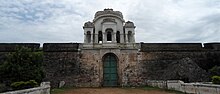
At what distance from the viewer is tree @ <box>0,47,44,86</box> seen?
13.6 m

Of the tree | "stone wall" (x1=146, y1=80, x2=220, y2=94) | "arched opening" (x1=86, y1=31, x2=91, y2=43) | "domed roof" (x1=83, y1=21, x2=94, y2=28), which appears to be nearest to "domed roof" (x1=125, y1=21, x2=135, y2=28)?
"domed roof" (x1=83, y1=21, x2=94, y2=28)

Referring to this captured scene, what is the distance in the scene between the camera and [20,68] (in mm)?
13648

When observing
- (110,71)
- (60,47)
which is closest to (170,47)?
(110,71)

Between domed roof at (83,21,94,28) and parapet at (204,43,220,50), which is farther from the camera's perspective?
parapet at (204,43,220,50)

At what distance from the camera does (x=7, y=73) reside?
45.0 ft

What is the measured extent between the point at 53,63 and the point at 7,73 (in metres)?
7.11

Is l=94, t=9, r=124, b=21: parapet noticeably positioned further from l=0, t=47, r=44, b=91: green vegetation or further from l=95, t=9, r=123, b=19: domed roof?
l=0, t=47, r=44, b=91: green vegetation

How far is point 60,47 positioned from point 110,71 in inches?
207

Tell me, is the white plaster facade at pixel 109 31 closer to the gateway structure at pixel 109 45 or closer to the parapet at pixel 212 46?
the gateway structure at pixel 109 45

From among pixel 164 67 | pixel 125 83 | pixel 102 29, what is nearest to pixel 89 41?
pixel 102 29

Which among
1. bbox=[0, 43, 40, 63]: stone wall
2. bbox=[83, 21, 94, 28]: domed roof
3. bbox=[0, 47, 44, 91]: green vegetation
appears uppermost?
bbox=[83, 21, 94, 28]: domed roof

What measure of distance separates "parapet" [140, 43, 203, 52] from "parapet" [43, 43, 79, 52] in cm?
638

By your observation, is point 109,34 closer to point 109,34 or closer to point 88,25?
point 109,34

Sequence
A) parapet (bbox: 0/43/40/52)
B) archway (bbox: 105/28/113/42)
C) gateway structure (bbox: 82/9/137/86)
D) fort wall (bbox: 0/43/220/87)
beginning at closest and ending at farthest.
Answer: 1. fort wall (bbox: 0/43/220/87)
2. parapet (bbox: 0/43/40/52)
3. gateway structure (bbox: 82/9/137/86)
4. archway (bbox: 105/28/113/42)
